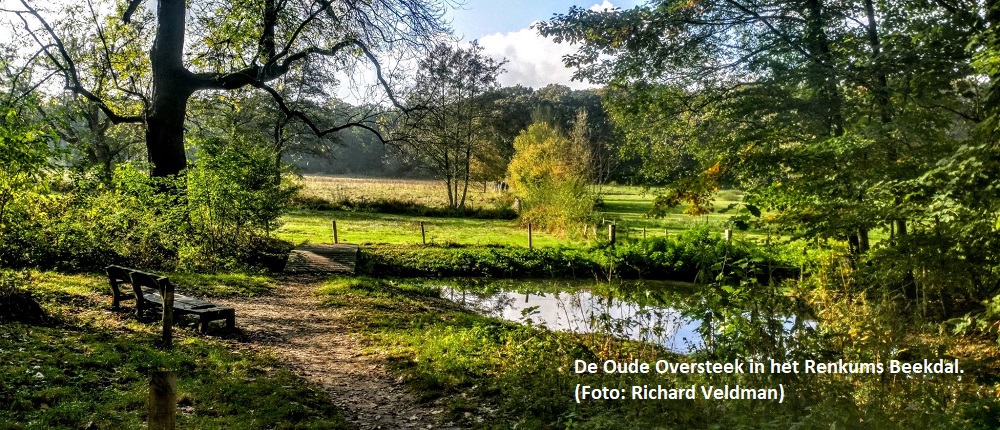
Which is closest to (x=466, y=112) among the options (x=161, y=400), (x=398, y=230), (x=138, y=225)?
(x=398, y=230)

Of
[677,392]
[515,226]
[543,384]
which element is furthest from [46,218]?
[515,226]

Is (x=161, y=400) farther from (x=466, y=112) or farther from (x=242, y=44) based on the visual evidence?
(x=466, y=112)

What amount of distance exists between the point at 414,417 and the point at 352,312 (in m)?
5.33

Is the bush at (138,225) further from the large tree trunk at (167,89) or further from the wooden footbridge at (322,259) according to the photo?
the wooden footbridge at (322,259)

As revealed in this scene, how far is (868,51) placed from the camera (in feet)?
28.0

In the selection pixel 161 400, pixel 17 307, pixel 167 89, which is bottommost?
pixel 17 307

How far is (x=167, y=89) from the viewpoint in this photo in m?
13.0

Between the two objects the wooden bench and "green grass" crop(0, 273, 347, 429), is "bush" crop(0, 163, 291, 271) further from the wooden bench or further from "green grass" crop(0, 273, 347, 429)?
"green grass" crop(0, 273, 347, 429)

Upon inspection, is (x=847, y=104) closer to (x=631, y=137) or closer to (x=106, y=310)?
(x=631, y=137)

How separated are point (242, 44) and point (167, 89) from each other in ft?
7.59

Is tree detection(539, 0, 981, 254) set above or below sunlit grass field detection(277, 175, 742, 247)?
above

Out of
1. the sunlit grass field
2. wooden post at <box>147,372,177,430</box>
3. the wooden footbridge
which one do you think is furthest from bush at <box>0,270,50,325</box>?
the sunlit grass field

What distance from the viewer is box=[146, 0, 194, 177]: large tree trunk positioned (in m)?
12.8

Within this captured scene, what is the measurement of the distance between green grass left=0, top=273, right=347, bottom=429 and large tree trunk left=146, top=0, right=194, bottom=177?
6933mm
